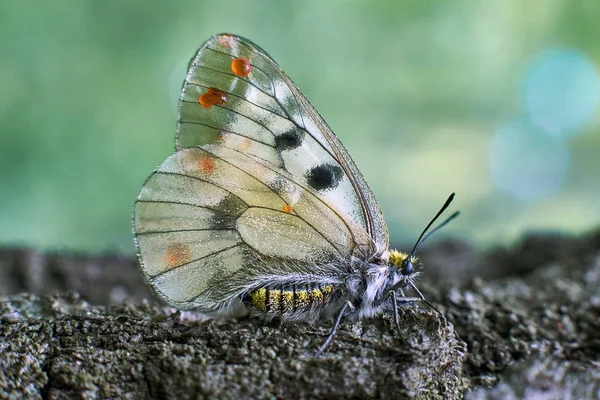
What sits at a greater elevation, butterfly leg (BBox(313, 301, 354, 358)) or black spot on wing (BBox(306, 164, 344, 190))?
black spot on wing (BBox(306, 164, 344, 190))

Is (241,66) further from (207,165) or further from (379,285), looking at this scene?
(379,285)

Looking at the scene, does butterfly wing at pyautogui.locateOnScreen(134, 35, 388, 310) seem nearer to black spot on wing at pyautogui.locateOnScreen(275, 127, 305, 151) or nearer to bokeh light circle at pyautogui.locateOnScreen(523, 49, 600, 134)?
black spot on wing at pyautogui.locateOnScreen(275, 127, 305, 151)

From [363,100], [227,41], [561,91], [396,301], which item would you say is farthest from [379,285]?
[561,91]

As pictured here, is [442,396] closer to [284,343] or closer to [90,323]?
[284,343]

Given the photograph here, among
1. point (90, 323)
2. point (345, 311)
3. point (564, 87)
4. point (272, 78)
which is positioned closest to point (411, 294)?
point (345, 311)

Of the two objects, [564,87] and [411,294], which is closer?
[411,294]

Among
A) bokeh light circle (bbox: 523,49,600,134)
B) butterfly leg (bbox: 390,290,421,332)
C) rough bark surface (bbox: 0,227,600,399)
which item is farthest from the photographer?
A: bokeh light circle (bbox: 523,49,600,134)

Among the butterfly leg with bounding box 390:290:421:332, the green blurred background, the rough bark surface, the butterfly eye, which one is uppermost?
the green blurred background

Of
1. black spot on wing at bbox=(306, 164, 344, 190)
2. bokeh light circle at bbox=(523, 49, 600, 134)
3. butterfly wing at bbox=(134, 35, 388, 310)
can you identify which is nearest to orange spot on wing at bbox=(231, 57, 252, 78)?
butterfly wing at bbox=(134, 35, 388, 310)
